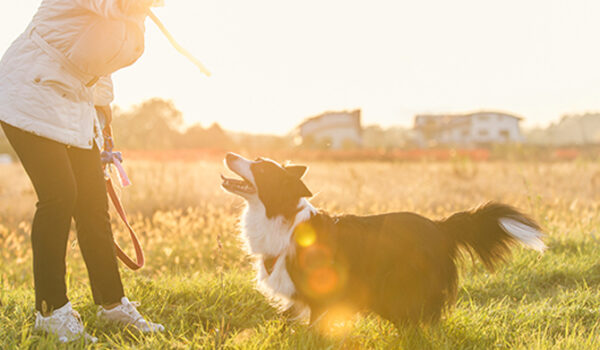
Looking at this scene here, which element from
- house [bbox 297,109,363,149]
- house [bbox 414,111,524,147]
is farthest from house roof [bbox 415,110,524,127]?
house [bbox 297,109,363,149]

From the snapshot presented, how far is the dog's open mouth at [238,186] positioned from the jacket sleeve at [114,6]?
4.53ft

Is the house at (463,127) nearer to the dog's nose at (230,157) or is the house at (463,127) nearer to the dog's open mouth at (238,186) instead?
the dog's nose at (230,157)

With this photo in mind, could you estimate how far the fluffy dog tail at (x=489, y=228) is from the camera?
324 cm

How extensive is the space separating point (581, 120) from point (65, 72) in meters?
23.5

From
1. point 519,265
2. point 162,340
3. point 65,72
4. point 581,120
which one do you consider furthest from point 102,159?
point 581,120

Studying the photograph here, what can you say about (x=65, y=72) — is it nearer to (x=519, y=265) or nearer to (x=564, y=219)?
(x=519, y=265)

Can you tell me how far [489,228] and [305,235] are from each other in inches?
54.9

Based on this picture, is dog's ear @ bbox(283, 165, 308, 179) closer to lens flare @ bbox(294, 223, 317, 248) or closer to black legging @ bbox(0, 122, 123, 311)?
lens flare @ bbox(294, 223, 317, 248)

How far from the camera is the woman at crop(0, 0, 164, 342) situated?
2.48 m

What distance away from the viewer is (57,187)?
8.50ft

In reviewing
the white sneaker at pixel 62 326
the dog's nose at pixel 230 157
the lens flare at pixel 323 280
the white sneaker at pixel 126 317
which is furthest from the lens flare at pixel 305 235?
the white sneaker at pixel 62 326

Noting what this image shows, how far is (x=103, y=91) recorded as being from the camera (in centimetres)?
307

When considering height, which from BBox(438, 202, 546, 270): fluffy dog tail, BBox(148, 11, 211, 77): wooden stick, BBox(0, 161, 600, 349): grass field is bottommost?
BBox(0, 161, 600, 349): grass field

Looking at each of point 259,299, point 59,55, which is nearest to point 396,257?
point 259,299
